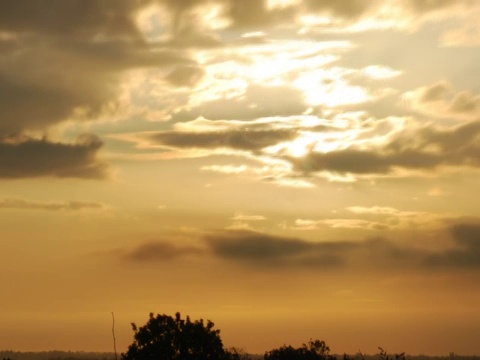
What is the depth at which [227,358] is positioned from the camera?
316ft

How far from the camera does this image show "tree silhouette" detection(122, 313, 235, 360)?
93.4 m

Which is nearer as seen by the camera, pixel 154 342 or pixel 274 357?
pixel 154 342

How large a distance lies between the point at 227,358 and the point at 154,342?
875 centimetres

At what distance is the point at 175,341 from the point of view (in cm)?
9431

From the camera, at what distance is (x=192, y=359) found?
3711 inches

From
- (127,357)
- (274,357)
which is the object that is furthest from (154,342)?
(274,357)

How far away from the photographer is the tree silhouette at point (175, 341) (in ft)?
306

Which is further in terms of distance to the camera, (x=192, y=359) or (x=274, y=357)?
(x=274, y=357)

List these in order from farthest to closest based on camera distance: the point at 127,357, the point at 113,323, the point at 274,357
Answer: the point at 274,357
the point at 113,323
the point at 127,357

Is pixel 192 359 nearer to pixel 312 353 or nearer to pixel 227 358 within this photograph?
pixel 227 358

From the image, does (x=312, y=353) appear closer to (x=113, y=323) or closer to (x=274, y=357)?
(x=274, y=357)

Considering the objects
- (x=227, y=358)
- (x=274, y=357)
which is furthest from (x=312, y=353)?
(x=227, y=358)

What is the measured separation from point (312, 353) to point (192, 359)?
54516mm

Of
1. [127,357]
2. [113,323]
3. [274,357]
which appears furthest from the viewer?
[274,357]
